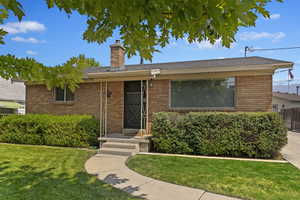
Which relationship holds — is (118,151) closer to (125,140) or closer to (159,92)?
(125,140)

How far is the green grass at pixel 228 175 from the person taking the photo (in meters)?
4.12

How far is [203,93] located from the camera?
8.72 metres

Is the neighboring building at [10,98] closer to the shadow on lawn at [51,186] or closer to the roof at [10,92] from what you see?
the roof at [10,92]

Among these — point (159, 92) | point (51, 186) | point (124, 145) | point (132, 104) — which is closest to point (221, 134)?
point (159, 92)

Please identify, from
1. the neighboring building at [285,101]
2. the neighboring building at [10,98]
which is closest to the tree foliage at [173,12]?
the neighboring building at [10,98]

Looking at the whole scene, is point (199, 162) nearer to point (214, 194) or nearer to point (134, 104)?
point (214, 194)

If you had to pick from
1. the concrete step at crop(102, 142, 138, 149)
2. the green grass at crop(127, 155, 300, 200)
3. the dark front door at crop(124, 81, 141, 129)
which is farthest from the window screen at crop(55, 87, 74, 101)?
the green grass at crop(127, 155, 300, 200)

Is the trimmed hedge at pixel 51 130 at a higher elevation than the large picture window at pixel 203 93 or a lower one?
lower

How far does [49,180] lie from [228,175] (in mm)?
4278

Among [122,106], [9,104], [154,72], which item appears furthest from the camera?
[9,104]

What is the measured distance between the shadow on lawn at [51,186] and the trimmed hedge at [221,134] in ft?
11.7

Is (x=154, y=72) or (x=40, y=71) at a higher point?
(x=154, y=72)

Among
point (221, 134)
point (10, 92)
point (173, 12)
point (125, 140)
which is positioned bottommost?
point (125, 140)

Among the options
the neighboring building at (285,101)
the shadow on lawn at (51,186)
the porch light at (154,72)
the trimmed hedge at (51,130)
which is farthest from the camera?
the neighboring building at (285,101)
